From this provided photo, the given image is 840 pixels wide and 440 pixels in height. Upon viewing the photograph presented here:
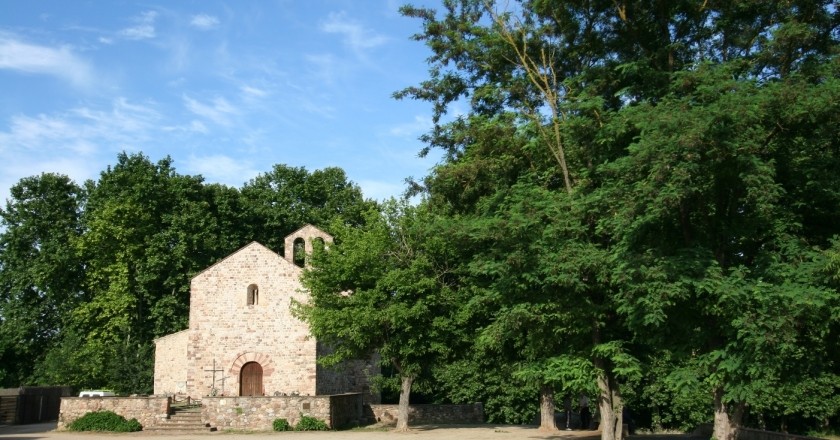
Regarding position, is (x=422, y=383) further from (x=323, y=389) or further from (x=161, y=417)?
(x=161, y=417)

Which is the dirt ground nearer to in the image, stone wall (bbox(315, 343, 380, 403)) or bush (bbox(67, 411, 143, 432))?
bush (bbox(67, 411, 143, 432))

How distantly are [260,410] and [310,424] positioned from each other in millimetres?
1887

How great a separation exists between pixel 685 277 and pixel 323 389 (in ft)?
72.4

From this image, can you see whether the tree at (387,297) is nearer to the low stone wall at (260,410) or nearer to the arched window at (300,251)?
the low stone wall at (260,410)

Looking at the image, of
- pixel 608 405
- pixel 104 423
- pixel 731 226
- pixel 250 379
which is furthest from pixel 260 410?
pixel 731 226

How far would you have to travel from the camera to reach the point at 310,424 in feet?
86.0

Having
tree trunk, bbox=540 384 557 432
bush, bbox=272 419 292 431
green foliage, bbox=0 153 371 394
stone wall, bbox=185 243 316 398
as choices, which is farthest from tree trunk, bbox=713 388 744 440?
green foliage, bbox=0 153 371 394

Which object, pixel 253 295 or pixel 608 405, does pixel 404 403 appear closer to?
pixel 253 295

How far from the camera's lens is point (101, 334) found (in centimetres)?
3984

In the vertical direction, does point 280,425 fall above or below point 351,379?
below

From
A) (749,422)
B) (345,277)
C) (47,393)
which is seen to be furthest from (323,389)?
(749,422)

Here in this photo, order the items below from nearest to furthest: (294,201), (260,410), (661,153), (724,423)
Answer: (661,153)
(724,423)
(260,410)
(294,201)

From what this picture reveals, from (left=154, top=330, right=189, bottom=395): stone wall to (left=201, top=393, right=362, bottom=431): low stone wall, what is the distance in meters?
8.33

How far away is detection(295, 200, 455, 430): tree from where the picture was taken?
24938 mm
